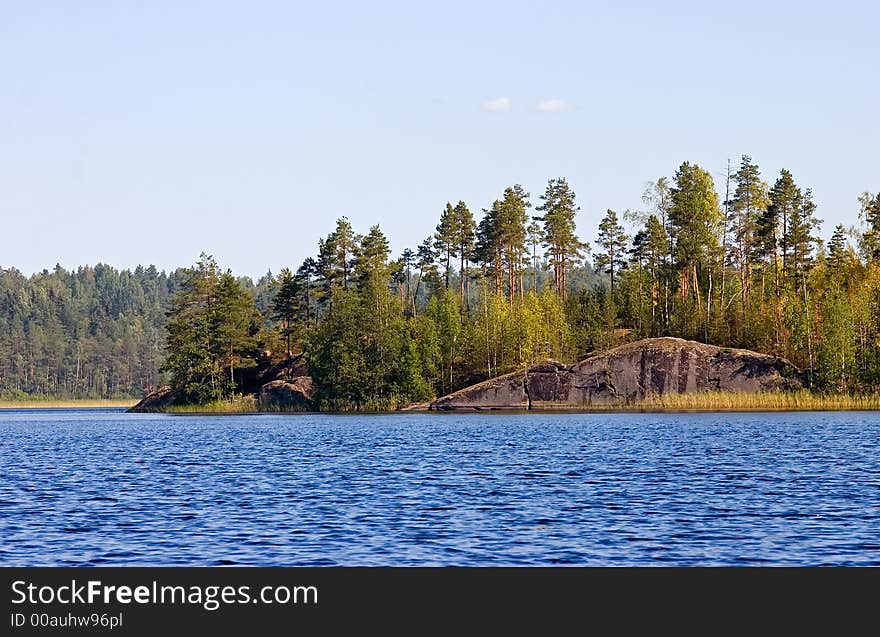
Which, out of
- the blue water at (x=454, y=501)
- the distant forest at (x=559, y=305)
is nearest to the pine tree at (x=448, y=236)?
the distant forest at (x=559, y=305)

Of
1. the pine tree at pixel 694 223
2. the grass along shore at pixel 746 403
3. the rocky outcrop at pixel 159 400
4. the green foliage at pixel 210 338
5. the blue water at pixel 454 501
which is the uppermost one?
Result: the pine tree at pixel 694 223

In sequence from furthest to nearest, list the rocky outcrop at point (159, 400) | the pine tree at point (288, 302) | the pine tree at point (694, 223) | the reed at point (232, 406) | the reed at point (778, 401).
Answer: the rocky outcrop at point (159, 400)
the pine tree at point (288, 302)
the reed at point (232, 406)
the pine tree at point (694, 223)
the reed at point (778, 401)

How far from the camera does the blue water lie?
2662cm

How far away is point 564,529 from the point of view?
29.8 metres

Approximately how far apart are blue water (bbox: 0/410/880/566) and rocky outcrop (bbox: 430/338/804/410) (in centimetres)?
3207

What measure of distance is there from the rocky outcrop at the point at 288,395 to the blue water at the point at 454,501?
58.2 m

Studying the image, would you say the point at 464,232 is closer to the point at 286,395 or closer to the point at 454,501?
the point at 286,395

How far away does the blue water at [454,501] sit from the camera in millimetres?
26625

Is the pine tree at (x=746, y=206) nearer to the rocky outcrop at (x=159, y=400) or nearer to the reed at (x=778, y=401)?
the reed at (x=778, y=401)

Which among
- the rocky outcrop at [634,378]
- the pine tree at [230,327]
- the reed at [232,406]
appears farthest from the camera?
the pine tree at [230,327]

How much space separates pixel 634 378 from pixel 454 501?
71892mm

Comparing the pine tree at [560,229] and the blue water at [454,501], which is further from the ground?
the pine tree at [560,229]

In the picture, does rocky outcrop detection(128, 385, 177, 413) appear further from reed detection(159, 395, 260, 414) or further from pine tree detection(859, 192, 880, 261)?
pine tree detection(859, 192, 880, 261)
